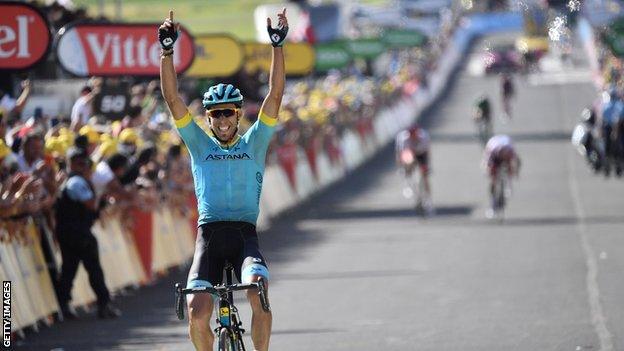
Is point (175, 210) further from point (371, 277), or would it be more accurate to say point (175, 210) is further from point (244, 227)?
point (244, 227)

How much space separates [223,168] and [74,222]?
6093mm

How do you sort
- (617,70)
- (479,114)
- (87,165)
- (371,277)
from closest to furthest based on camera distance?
(87,165) < (371,277) < (479,114) < (617,70)

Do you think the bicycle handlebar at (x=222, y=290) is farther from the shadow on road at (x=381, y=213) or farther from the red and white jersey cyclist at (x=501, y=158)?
the shadow on road at (x=381, y=213)

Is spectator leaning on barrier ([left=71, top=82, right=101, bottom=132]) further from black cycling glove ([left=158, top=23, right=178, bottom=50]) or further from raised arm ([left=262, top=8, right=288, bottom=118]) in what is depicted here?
black cycling glove ([left=158, top=23, right=178, bottom=50])

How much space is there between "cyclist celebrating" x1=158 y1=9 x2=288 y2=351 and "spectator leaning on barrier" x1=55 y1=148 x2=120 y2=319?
5.77 metres

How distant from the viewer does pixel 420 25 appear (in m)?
111

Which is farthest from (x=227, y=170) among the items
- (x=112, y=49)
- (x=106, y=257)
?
(x=112, y=49)

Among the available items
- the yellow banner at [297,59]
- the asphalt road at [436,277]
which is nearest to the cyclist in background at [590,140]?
the asphalt road at [436,277]

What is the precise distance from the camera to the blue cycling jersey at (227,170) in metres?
10.4

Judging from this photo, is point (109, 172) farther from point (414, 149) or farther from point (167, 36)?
point (414, 149)

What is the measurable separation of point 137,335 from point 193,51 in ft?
20.9

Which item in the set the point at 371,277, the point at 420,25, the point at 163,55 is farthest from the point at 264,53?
the point at 420,25

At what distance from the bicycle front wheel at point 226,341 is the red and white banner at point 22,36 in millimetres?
7606

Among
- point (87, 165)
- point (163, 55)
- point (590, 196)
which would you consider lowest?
point (590, 196)
